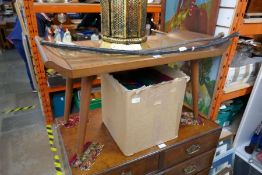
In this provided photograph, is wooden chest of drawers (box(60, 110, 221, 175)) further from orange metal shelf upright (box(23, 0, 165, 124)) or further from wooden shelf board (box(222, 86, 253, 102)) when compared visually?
orange metal shelf upright (box(23, 0, 165, 124))

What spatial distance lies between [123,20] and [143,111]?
30 cm

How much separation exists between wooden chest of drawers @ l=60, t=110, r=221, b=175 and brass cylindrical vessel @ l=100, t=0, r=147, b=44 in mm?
400

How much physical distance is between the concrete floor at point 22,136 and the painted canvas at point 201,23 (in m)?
1.12

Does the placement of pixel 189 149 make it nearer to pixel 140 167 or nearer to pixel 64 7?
pixel 140 167

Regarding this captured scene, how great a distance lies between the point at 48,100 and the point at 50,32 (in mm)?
524

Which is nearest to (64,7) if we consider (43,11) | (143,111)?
(43,11)

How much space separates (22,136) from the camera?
5.70 feet

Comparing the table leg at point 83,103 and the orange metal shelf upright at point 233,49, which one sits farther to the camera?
the orange metal shelf upright at point 233,49

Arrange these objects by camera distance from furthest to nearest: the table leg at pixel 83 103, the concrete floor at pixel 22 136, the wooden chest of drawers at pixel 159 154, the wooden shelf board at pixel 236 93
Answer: the concrete floor at pixel 22 136, the wooden shelf board at pixel 236 93, the wooden chest of drawers at pixel 159 154, the table leg at pixel 83 103

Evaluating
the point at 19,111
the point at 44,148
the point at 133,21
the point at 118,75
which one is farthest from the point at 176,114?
the point at 19,111

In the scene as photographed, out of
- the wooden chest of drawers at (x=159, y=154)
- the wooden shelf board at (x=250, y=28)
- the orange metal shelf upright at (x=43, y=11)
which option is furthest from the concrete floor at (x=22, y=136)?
the wooden shelf board at (x=250, y=28)

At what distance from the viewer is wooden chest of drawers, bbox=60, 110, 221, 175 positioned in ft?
2.33

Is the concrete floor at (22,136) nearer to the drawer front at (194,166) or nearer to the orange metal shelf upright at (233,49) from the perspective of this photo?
the drawer front at (194,166)

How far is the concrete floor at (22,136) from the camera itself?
144 centimetres
